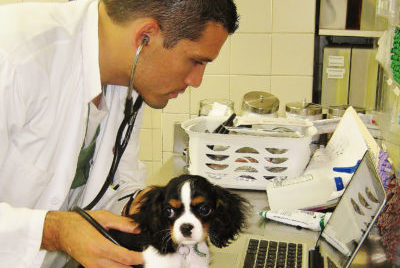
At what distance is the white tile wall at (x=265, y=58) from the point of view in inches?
82.8

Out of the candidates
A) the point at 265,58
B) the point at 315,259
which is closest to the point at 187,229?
the point at 315,259

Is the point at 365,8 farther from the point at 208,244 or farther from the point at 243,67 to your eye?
the point at 208,244

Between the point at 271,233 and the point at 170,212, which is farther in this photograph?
the point at 271,233

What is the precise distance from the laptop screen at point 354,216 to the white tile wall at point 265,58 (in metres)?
1.21

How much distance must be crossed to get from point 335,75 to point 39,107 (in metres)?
1.46

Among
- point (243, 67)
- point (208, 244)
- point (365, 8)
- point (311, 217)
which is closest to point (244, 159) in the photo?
point (311, 217)

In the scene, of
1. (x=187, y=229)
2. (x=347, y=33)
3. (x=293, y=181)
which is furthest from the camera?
(x=347, y=33)

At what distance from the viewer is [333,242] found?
38.8 inches

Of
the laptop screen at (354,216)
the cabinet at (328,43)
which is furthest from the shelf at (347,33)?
the laptop screen at (354,216)

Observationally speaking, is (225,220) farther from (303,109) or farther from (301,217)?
(303,109)

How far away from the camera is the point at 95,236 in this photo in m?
0.94

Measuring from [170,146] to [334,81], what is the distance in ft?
2.64

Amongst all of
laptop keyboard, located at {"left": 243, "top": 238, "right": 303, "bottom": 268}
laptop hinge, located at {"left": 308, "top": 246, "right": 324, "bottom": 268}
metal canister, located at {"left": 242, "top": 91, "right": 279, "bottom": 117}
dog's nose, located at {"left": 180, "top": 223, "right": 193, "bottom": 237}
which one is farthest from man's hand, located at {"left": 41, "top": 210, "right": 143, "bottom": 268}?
metal canister, located at {"left": 242, "top": 91, "right": 279, "bottom": 117}

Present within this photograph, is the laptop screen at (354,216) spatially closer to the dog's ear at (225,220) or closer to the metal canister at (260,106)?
the dog's ear at (225,220)
